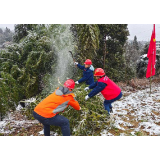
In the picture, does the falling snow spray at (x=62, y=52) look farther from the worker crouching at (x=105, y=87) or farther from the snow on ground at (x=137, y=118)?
the snow on ground at (x=137, y=118)

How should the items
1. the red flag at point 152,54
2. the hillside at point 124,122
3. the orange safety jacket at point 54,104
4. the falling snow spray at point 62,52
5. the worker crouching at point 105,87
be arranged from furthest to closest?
the red flag at point 152,54, the falling snow spray at point 62,52, the worker crouching at point 105,87, the hillside at point 124,122, the orange safety jacket at point 54,104

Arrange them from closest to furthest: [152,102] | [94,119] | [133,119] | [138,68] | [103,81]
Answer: [94,119] < [103,81] < [133,119] < [152,102] < [138,68]

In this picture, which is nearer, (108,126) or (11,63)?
(108,126)

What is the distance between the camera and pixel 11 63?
20.6 ft

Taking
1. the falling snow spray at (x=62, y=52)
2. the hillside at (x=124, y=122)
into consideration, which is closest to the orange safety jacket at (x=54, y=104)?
the hillside at (x=124, y=122)

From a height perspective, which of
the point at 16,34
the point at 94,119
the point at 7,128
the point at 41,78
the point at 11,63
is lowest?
the point at 7,128

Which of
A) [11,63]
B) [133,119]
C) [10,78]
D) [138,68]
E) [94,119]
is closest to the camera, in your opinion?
[94,119]

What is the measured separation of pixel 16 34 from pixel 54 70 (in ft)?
11.3

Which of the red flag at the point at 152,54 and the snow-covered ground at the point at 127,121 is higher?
the red flag at the point at 152,54

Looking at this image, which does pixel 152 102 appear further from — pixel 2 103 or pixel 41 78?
pixel 2 103

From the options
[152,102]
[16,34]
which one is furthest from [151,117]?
[16,34]

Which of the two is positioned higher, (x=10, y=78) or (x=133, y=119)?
(x=10, y=78)

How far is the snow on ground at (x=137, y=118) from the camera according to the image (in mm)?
4127

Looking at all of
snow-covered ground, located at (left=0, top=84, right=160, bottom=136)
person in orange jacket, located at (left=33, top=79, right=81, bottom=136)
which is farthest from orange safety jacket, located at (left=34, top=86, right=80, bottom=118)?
snow-covered ground, located at (left=0, top=84, right=160, bottom=136)
